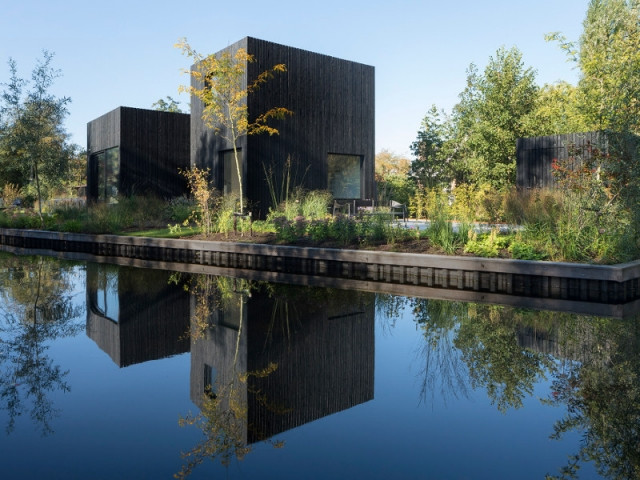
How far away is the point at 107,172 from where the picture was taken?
67.5 feet

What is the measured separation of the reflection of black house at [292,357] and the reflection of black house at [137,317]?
34cm

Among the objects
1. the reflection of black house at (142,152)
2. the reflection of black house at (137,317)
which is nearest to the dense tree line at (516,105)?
the reflection of black house at (142,152)

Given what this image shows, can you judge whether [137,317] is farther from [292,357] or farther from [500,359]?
[500,359]

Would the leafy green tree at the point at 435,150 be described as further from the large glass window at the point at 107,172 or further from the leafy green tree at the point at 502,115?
the large glass window at the point at 107,172

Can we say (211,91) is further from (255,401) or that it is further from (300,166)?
(255,401)

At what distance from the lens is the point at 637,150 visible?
25.2ft

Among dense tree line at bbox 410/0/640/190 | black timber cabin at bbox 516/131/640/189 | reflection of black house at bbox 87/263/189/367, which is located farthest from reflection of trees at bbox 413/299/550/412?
dense tree line at bbox 410/0/640/190

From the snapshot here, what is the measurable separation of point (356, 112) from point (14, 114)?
10.3m

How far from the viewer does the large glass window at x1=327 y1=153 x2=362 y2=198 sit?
16094mm

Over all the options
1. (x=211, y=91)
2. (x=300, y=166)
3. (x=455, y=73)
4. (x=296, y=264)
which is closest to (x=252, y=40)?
(x=211, y=91)

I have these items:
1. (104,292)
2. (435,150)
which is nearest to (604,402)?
(104,292)

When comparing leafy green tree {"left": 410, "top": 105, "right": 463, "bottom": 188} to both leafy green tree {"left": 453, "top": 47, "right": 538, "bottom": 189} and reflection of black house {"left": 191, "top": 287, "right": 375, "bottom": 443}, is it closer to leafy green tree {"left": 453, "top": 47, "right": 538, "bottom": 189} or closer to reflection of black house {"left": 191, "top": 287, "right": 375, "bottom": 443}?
leafy green tree {"left": 453, "top": 47, "right": 538, "bottom": 189}

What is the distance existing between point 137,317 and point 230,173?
33.2ft

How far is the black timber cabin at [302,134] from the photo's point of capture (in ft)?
47.5
